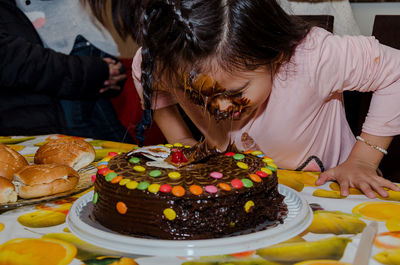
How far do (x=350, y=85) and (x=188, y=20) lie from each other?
0.48 m

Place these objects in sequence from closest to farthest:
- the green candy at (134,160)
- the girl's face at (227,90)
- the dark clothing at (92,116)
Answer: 1. the green candy at (134,160)
2. the girl's face at (227,90)
3. the dark clothing at (92,116)

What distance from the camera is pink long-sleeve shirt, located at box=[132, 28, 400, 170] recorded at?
104 cm

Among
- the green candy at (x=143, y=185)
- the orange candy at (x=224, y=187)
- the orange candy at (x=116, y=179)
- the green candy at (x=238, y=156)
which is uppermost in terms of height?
the orange candy at (x=224, y=187)

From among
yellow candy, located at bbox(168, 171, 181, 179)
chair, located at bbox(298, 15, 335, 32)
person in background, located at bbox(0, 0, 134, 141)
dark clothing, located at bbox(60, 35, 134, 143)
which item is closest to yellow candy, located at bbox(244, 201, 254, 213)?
yellow candy, located at bbox(168, 171, 181, 179)

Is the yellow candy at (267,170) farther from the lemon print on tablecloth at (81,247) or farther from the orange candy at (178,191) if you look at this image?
the lemon print on tablecloth at (81,247)

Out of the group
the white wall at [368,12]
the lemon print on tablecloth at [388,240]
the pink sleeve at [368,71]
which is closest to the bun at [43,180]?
the lemon print on tablecloth at [388,240]

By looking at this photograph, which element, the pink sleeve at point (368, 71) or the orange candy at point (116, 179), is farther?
the pink sleeve at point (368, 71)

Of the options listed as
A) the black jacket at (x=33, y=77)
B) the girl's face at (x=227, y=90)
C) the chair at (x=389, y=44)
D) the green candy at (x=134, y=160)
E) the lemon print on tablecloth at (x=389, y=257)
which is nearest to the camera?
the lemon print on tablecloth at (x=389, y=257)

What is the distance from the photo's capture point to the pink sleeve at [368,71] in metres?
1.03

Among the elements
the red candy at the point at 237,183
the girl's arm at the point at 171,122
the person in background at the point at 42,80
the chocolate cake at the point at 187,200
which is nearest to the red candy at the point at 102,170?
the chocolate cake at the point at 187,200

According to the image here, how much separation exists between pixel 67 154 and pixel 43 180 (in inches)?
6.9

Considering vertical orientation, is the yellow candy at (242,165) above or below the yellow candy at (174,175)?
below

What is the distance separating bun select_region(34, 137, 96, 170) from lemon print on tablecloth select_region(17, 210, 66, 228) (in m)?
0.22

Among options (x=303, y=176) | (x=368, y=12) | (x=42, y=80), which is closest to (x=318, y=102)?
(x=303, y=176)
